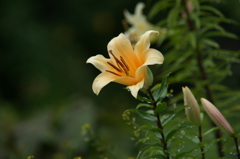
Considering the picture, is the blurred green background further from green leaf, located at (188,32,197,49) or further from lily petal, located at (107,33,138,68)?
lily petal, located at (107,33,138,68)

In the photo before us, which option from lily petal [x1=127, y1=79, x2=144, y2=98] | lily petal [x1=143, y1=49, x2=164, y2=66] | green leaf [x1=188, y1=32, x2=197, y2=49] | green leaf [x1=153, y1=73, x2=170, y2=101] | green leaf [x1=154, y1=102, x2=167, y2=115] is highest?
green leaf [x1=188, y1=32, x2=197, y2=49]

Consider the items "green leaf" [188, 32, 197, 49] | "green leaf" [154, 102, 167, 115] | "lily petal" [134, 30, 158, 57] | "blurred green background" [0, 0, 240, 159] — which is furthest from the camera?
"blurred green background" [0, 0, 240, 159]

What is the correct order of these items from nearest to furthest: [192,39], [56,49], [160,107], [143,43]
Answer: [160,107]
[143,43]
[192,39]
[56,49]

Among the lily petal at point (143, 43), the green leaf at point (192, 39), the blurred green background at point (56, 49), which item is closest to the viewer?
the lily petal at point (143, 43)

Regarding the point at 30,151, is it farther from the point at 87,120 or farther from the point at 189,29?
the point at 189,29

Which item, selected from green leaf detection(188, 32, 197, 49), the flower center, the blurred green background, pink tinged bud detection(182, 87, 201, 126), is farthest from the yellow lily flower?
the blurred green background

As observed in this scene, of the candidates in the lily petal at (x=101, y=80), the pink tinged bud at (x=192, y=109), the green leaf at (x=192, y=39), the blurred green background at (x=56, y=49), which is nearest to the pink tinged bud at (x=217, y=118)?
the pink tinged bud at (x=192, y=109)

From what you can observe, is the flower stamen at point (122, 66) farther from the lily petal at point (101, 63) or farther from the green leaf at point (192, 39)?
the green leaf at point (192, 39)

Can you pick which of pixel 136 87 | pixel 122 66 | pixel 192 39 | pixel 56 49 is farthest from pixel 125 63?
pixel 56 49

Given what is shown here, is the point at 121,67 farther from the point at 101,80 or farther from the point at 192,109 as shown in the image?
the point at 192,109
